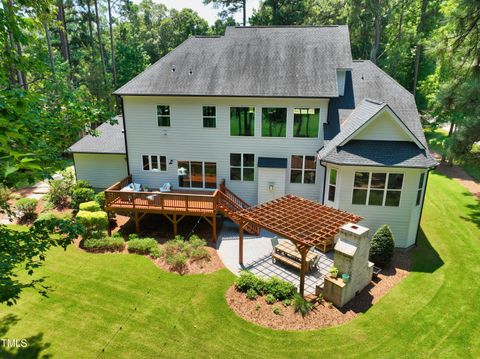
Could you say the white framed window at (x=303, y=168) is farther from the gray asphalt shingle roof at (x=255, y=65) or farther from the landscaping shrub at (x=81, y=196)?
the landscaping shrub at (x=81, y=196)

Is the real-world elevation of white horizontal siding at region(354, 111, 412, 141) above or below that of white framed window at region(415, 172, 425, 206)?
above

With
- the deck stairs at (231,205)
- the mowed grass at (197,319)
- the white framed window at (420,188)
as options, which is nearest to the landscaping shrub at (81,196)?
the mowed grass at (197,319)

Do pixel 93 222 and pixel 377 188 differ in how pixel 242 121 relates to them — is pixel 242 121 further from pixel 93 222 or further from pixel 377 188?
pixel 93 222

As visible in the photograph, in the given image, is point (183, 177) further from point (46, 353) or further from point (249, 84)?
point (46, 353)

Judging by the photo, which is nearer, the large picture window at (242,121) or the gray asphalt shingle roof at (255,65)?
the gray asphalt shingle roof at (255,65)

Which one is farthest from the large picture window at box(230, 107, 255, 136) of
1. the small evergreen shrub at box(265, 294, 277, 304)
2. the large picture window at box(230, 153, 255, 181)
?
the small evergreen shrub at box(265, 294, 277, 304)

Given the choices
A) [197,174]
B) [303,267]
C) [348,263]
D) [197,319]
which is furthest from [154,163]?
[348,263]

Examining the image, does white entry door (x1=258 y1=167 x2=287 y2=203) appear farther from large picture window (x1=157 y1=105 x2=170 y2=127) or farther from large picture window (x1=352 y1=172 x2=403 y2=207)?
large picture window (x1=157 y1=105 x2=170 y2=127)
